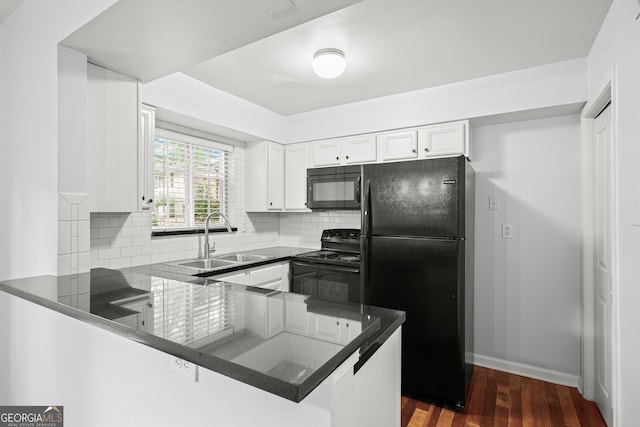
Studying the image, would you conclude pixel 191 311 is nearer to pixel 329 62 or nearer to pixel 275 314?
pixel 275 314

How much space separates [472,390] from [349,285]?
121 cm

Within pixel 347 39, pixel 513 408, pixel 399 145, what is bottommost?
pixel 513 408

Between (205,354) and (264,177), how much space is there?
2869 mm

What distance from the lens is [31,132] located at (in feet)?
5.90

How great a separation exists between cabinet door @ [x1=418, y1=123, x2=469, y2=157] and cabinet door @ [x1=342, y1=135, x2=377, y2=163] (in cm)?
44

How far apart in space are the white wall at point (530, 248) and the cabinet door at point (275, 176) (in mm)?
1936

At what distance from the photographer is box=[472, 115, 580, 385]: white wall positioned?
2.65 metres

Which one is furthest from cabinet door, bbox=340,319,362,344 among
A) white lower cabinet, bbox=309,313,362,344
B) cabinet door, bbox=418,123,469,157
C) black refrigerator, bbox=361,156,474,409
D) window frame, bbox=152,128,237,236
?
window frame, bbox=152,128,237,236

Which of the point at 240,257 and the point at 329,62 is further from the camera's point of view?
the point at 240,257

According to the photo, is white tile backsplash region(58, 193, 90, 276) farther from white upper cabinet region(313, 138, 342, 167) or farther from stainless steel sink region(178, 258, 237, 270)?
white upper cabinet region(313, 138, 342, 167)

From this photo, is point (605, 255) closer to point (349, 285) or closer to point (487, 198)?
point (487, 198)

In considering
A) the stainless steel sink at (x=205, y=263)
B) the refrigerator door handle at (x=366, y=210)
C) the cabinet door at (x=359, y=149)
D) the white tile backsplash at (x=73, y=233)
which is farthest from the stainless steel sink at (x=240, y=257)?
the white tile backsplash at (x=73, y=233)

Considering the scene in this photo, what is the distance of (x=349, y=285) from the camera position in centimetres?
286

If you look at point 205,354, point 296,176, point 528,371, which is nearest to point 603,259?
point 528,371
